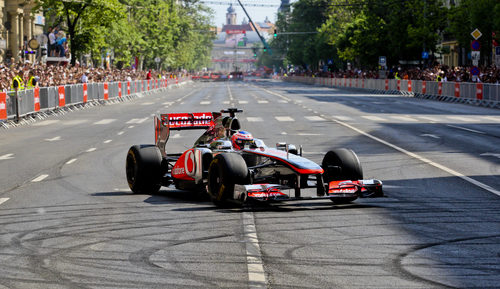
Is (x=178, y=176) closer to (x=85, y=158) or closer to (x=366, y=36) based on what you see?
(x=85, y=158)

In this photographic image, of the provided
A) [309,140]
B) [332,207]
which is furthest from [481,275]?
[309,140]

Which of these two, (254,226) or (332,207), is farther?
(332,207)

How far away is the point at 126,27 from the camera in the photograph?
7519 cm

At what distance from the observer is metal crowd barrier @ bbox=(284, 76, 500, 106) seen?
1821 inches

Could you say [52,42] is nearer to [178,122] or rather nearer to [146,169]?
[178,122]

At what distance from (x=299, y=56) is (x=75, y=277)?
487 feet

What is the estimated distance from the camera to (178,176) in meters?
12.8

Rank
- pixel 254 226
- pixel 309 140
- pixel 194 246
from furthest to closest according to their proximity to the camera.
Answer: pixel 309 140, pixel 254 226, pixel 194 246

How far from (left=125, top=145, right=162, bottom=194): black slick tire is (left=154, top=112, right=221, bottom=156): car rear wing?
3.14 ft

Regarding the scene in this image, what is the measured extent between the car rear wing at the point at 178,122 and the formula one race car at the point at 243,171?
71cm

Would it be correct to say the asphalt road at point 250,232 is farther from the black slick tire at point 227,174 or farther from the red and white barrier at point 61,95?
the red and white barrier at point 61,95

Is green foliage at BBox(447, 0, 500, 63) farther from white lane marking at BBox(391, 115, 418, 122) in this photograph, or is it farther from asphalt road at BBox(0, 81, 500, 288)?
asphalt road at BBox(0, 81, 500, 288)

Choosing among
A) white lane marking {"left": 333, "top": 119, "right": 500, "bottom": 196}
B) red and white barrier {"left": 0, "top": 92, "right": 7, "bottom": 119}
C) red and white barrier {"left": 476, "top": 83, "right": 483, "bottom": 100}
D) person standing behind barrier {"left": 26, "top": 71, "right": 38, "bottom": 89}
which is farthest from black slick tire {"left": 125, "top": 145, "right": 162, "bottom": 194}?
red and white barrier {"left": 476, "top": 83, "right": 483, "bottom": 100}

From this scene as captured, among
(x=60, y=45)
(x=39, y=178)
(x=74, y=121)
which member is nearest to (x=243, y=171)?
(x=39, y=178)
